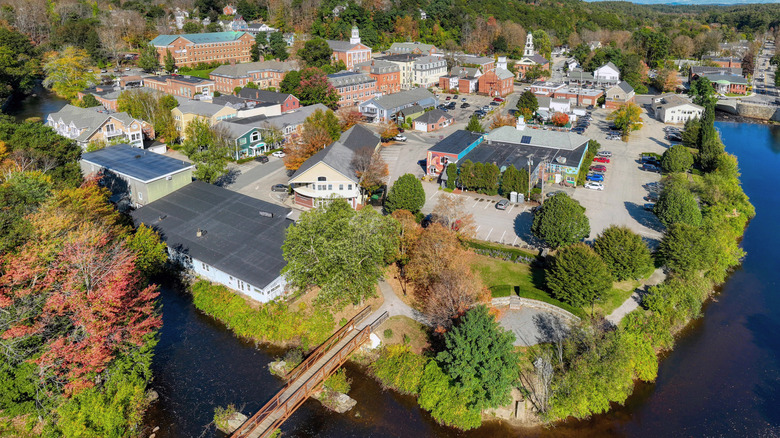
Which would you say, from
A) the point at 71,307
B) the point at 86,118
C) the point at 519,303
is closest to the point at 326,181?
the point at 519,303

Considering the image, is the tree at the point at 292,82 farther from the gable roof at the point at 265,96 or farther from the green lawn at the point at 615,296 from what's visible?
the green lawn at the point at 615,296

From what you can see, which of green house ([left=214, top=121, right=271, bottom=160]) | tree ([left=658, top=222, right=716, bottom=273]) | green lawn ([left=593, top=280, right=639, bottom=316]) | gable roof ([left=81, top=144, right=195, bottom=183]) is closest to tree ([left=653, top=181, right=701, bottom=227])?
tree ([left=658, top=222, right=716, bottom=273])

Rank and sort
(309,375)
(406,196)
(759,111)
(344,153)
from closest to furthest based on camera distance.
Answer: (309,375) → (406,196) → (344,153) → (759,111)

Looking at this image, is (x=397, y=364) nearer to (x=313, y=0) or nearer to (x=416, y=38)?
(x=416, y=38)

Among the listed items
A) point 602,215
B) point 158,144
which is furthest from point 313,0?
point 602,215

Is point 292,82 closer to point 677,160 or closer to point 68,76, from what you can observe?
point 68,76

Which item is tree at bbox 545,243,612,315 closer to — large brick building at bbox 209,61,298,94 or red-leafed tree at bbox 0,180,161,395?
red-leafed tree at bbox 0,180,161,395
